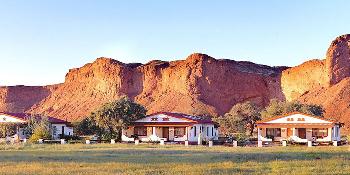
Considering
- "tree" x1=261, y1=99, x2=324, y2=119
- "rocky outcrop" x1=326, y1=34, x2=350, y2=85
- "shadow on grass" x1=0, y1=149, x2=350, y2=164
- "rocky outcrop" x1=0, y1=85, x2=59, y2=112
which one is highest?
"rocky outcrop" x1=326, y1=34, x2=350, y2=85

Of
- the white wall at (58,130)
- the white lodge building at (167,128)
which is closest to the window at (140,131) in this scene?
the white lodge building at (167,128)

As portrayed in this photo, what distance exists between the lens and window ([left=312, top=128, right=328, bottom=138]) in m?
63.3

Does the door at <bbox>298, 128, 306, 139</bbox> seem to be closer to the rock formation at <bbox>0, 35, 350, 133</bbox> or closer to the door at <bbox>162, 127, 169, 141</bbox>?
the door at <bbox>162, 127, 169, 141</bbox>

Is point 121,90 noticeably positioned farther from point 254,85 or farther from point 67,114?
point 254,85

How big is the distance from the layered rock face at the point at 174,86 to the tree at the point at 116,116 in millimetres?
43312

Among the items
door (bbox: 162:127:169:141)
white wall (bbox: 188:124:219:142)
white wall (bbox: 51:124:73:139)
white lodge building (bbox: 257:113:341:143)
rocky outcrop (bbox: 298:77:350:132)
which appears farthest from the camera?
rocky outcrop (bbox: 298:77:350:132)

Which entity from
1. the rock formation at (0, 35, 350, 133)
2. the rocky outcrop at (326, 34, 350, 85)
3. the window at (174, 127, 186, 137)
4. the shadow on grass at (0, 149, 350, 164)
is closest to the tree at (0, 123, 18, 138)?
the window at (174, 127, 186, 137)

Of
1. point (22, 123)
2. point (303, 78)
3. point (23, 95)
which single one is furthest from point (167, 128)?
point (23, 95)

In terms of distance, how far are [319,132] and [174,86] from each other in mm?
63763

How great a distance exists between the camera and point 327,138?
62000mm

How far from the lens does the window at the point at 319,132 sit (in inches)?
2491

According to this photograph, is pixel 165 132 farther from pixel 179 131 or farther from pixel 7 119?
pixel 7 119

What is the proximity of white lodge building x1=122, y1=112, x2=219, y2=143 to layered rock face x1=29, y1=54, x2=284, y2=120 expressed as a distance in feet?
140

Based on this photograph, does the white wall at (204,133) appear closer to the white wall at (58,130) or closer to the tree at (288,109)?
the tree at (288,109)
